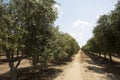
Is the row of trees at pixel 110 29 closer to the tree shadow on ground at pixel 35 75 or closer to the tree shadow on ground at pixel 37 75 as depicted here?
the tree shadow on ground at pixel 35 75

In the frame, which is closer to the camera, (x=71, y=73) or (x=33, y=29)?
(x=33, y=29)

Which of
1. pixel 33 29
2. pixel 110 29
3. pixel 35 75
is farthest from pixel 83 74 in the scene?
pixel 110 29

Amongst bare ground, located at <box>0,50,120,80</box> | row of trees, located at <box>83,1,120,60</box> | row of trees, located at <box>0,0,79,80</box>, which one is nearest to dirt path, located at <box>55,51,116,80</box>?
bare ground, located at <box>0,50,120,80</box>

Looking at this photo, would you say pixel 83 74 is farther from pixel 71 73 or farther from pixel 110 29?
pixel 110 29

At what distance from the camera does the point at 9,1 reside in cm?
2288

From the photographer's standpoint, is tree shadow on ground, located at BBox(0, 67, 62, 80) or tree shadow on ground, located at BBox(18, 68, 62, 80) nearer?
tree shadow on ground, located at BBox(18, 68, 62, 80)

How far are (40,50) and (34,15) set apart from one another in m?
3.87

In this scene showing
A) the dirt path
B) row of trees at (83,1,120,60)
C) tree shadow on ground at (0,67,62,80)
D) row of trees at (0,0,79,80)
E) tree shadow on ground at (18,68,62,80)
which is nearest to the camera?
row of trees at (0,0,79,80)

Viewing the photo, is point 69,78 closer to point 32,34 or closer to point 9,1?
point 32,34

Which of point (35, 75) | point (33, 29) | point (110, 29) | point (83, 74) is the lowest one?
point (83, 74)

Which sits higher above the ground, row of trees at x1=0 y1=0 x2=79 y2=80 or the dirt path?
row of trees at x1=0 y1=0 x2=79 y2=80

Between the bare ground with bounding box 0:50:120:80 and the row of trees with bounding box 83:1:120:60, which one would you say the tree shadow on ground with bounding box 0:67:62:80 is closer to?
the bare ground with bounding box 0:50:120:80

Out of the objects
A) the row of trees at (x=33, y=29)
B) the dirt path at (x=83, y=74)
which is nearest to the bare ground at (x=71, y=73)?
the dirt path at (x=83, y=74)

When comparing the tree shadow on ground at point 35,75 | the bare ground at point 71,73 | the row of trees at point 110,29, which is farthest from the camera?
the row of trees at point 110,29
